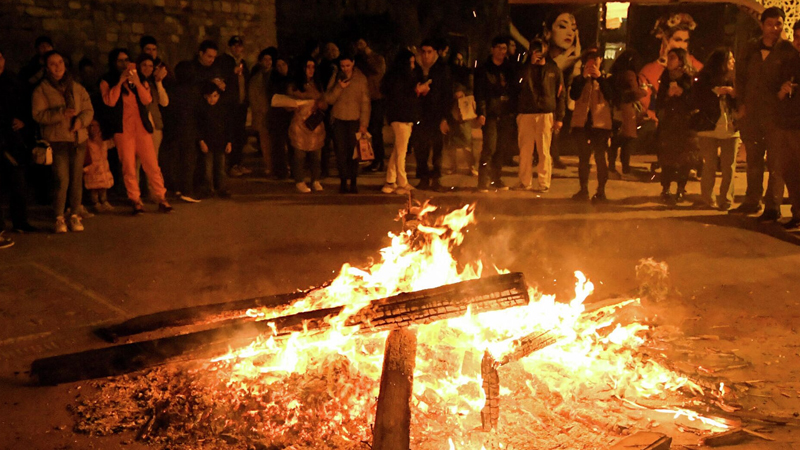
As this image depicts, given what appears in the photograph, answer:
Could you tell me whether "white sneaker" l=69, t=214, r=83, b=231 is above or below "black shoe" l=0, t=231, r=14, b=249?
above

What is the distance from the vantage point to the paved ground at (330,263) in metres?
5.48

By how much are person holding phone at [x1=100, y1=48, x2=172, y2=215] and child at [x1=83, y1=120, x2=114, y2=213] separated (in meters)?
0.38

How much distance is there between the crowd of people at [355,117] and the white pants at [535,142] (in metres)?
0.02

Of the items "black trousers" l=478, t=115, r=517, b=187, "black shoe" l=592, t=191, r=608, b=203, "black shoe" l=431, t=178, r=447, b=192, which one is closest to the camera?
"black shoe" l=592, t=191, r=608, b=203

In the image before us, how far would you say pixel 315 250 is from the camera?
8469 mm

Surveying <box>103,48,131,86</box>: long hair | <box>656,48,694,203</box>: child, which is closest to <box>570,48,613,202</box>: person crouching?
<box>656,48,694,203</box>: child

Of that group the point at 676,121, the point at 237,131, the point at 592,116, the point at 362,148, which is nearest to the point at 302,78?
the point at 362,148

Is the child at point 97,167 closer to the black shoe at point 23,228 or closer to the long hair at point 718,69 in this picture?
the black shoe at point 23,228

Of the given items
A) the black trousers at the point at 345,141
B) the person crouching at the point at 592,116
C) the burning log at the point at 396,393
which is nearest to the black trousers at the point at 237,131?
the black trousers at the point at 345,141

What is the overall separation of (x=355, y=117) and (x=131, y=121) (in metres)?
3.31

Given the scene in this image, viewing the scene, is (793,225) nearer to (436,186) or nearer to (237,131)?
(436,186)

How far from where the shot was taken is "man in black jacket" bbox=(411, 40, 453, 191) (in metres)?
11.8

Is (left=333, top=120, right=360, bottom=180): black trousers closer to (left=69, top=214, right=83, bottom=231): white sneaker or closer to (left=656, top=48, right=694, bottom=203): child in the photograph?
(left=69, top=214, right=83, bottom=231): white sneaker

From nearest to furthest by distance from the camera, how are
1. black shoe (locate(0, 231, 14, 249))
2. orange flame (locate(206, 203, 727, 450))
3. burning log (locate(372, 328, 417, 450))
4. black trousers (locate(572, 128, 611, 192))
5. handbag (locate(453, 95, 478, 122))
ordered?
1. burning log (locate(372, 328, 417, 450))
2. orange flame (locate(206, 203, 727, 450))
3. black shoe (locate(0, 231, 14, 249))
4. black trousers (locate(572, 128, 611, 192))
5. handbag (locate(453, 95, 478, 122))
